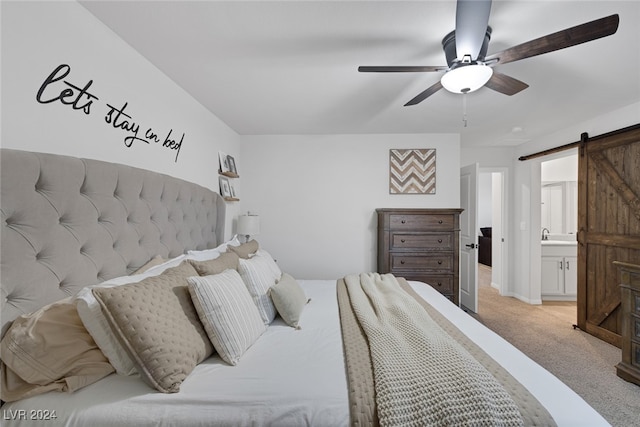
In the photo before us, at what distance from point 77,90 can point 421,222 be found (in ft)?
10.4

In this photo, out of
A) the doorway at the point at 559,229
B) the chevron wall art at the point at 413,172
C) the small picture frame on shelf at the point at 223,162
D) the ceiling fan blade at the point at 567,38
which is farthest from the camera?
the doorway at the point at 559,229

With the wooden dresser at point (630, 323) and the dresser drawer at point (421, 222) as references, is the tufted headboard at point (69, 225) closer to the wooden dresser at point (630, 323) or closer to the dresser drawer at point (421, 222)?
the dresser drawer at point (421, 222)

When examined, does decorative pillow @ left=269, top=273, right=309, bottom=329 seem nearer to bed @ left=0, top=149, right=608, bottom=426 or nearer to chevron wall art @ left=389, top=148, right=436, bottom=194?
bed @ left=0, top=149, right=608, bottom=426

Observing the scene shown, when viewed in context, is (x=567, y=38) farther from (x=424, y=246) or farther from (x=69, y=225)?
(x=424, y=246)

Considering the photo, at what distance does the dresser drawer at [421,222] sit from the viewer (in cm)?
332

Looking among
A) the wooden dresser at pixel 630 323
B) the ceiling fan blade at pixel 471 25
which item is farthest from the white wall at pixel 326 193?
the ceiling fan blade at pixel 471 25

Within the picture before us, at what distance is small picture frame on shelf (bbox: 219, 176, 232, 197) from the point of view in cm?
315

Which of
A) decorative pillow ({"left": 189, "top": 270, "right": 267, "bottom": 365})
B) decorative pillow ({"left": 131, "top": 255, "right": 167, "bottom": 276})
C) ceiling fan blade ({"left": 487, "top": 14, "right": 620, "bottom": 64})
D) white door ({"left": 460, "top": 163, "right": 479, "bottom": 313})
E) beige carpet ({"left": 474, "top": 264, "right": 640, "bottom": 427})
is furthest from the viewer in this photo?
white door ({"left": 460, "top": 163, "right": 479, "bottom": 313})

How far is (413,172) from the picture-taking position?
12.2 feet

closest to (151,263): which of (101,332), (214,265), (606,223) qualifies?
(214,265)

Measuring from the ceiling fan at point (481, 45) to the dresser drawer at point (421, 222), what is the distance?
5.84ft

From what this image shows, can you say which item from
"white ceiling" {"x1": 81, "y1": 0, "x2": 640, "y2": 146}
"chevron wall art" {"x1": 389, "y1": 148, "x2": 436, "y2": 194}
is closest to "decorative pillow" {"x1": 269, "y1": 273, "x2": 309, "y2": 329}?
"white ceiling" {"x1": 81, "y1": 0, "x2": 640, "y2": 146}

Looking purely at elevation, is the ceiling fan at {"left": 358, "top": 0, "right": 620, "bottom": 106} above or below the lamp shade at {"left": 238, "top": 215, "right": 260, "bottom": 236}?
above

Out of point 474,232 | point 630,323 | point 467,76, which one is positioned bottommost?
point 630,323
